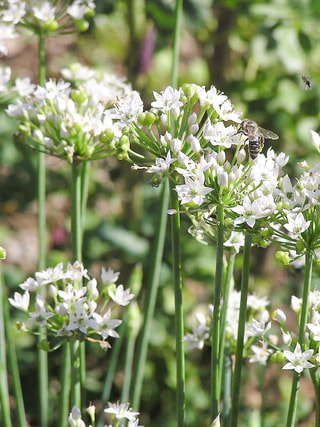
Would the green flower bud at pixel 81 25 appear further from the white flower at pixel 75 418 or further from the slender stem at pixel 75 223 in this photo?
the white flower at pixel 75 418

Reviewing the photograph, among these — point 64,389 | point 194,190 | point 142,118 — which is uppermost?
point 142,118

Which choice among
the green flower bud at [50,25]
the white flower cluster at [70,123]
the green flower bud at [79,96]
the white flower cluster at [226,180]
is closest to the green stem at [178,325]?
the white flower cluster at [226,180]

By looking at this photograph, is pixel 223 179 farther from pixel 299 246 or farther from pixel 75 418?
pixel 75 418

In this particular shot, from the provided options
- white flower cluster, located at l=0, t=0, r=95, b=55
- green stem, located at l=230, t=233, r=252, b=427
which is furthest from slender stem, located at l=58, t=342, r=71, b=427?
white flower cluster, located at l=0, t=0, r=95, b=55

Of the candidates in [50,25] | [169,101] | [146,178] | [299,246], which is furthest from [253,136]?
[146,178]

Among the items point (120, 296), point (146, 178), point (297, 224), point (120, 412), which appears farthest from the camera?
point (146, 178)

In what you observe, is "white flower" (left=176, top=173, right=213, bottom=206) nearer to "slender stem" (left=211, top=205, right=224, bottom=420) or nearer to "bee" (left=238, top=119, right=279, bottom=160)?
"slender stem" (left=211, top=205, right=224, bottom=420)
